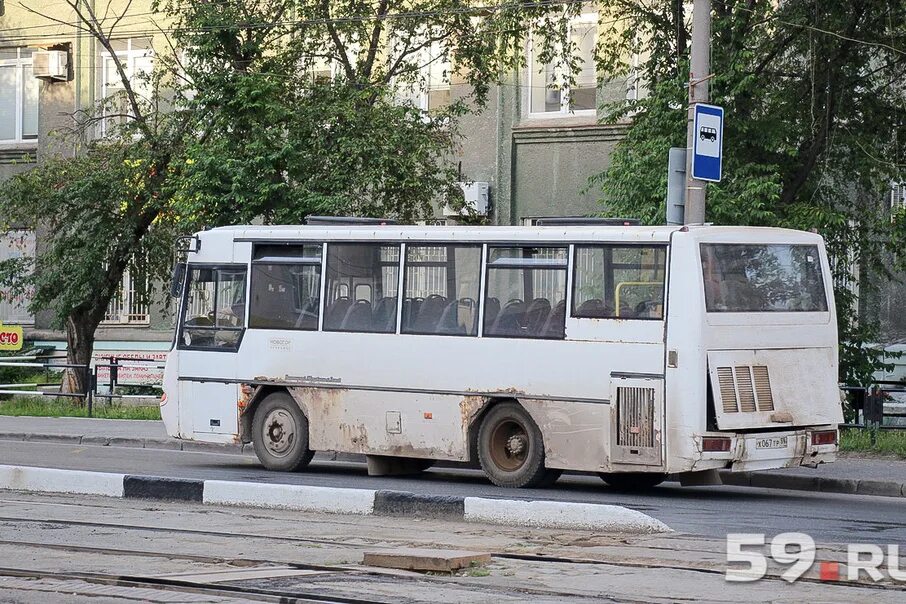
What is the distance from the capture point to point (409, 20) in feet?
84.2

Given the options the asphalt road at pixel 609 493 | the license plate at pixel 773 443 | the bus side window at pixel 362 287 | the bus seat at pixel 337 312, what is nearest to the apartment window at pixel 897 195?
the asphalt road at pixel 609 493

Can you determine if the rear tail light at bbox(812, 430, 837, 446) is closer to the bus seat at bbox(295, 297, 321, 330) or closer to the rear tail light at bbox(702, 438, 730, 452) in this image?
the rear tail light at bbox(702, 438, 730, 452)

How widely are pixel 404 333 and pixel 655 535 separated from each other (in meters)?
5.86

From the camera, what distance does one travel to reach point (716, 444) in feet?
46.5

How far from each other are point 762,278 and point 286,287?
570 centimetres

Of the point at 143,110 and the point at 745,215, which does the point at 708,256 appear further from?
the point at 143,110

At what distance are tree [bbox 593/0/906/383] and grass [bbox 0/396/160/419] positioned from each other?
A: 384 inches

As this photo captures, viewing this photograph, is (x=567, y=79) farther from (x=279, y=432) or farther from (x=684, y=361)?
(x=684, y=361)

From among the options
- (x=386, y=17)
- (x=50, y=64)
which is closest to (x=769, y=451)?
(x=386, y=17)

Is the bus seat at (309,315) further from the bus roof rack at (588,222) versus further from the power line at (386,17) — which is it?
the power line at (386,17)

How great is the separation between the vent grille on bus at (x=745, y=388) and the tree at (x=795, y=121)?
5683 mm

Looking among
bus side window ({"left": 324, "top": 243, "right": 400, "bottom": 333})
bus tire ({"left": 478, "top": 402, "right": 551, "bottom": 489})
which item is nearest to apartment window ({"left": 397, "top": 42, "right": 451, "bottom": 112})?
bus side window ({"left": 324, "top": 243, "right": 400, "bottom": 333})

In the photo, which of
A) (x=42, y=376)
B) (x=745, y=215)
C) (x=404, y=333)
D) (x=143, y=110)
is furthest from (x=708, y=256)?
(x=42, y=376)

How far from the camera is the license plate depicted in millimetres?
14469
